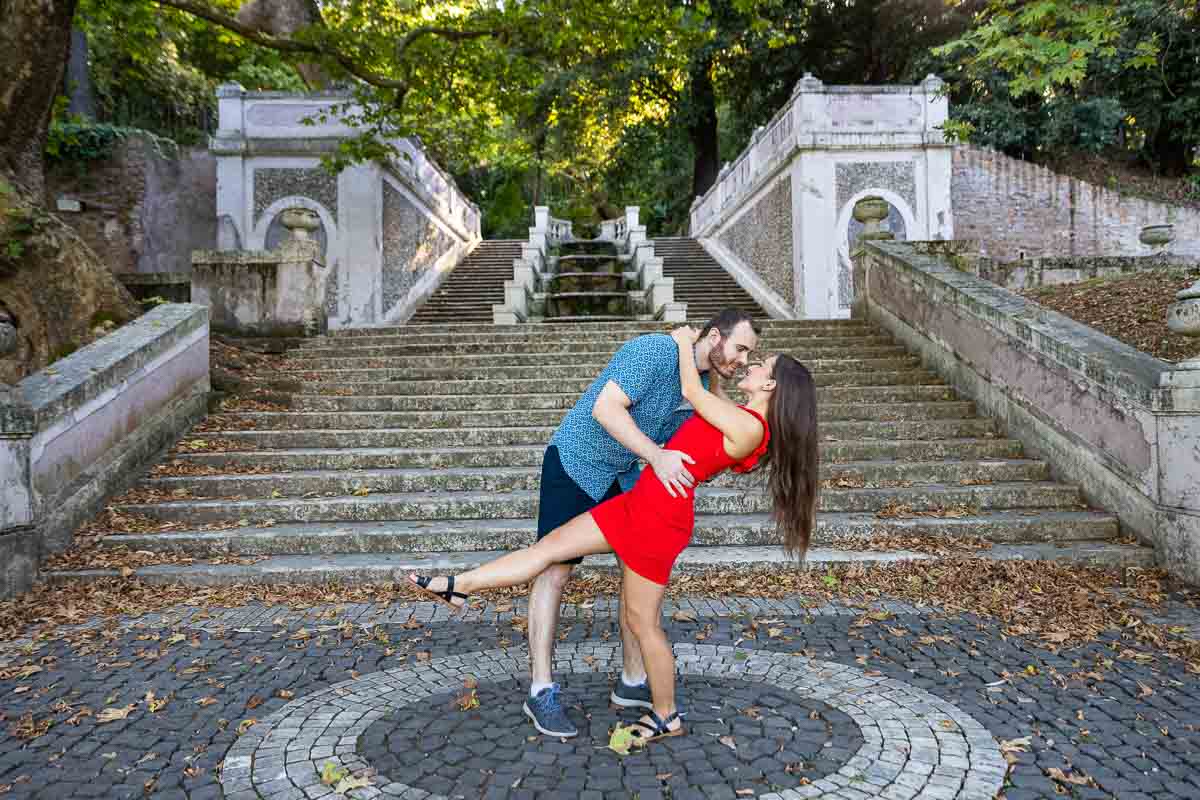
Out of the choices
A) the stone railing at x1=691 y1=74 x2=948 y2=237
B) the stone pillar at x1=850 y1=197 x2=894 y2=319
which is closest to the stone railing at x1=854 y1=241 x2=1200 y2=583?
the stone pillar at x1=850 y1=197 x2=894 y2=319

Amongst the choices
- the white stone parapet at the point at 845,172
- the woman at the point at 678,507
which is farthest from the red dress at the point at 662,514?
the white stone parapet at the point at 845,172

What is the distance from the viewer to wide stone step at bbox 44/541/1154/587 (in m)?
5.32

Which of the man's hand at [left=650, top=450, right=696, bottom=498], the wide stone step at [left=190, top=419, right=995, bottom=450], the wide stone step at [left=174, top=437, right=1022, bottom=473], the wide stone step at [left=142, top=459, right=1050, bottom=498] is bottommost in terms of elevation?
the wide stone step at [left=142, top=459, right=1050, bottom=498]

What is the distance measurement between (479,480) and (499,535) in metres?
0.95

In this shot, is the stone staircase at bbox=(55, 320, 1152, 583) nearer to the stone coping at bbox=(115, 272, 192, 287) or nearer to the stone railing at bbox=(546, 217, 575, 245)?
the stone coping at bbox=(115, 272, 192, 287)

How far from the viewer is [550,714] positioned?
3.08m

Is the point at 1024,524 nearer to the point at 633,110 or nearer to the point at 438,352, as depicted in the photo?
the point at 438,352

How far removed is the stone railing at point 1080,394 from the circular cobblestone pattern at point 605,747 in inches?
131

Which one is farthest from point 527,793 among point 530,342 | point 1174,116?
point 1174,116

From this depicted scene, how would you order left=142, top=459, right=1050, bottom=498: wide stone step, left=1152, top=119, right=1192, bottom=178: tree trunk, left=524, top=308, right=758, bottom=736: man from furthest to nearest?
left=1152, top=119, right=1192, bottom=178: tree trunk
left=142, top=459, right=1050, bottom=498: wide stone step
left=524, top=308, right=758, bottom=736: man

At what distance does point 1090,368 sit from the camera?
596 cm

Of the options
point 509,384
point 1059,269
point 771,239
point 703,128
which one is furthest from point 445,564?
point 703,128

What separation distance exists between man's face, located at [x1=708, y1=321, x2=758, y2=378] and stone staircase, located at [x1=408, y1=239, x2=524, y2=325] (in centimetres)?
1201

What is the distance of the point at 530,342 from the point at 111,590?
5720 millimetres
